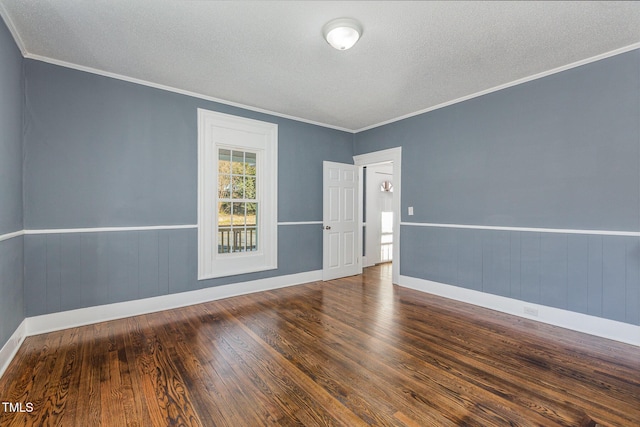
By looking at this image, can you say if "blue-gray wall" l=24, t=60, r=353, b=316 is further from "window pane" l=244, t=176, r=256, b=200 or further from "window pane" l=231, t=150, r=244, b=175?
"window pane" l=244, t=176, r=256, b=200

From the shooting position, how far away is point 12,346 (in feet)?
8.23

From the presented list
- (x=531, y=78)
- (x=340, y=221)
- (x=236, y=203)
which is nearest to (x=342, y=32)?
(x=531, y=78)

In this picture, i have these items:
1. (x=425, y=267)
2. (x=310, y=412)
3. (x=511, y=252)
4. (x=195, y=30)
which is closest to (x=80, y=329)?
(x=310, y=412)

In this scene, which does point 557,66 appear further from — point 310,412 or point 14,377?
point 14,377

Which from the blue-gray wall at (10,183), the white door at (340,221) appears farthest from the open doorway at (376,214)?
the blue-gray wall at (10,183)

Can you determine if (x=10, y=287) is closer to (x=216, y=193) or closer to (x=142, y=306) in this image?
(x=142, y=306)

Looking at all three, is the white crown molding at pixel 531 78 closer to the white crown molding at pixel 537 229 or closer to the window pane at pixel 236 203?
the white crown molding at pixel 537 229

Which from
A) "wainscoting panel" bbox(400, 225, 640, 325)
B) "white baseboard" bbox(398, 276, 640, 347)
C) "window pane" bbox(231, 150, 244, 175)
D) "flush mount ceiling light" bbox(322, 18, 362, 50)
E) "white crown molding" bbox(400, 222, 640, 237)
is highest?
"flush mount ceiling light" bbox(322, 18, 362, 50)

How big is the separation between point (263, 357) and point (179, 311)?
171 centimetres

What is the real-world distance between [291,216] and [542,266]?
138 inches

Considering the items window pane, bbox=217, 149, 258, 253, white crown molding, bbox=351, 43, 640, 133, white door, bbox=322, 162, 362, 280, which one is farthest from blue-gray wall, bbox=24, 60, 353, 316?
white crown molding, bbox=351, 43, 640, 133

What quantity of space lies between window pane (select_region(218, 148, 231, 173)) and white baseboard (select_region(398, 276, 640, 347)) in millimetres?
3479

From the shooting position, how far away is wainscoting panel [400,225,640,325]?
285cm

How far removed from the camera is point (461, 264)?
4113mm
